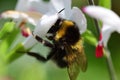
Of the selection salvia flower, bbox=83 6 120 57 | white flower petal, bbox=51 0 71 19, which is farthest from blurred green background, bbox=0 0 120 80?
salvia flower, bbox=83 6 120 57

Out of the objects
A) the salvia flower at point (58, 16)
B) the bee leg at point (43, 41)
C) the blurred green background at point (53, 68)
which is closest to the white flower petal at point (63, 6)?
the salvia flower at point (58, 16)

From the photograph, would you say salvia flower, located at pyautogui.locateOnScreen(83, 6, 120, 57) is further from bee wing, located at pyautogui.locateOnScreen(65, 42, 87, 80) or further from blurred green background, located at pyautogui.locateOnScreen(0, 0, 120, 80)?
blurred green background, located at pyautogui.locateOnScreen(0, 0, 120, 80)

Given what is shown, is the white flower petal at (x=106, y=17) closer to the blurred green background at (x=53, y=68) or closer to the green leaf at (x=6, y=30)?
the green leaf at (x=6, y=30)

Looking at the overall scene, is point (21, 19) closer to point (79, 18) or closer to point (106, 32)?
point (79, 18)

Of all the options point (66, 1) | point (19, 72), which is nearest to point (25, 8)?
point (66, 1)

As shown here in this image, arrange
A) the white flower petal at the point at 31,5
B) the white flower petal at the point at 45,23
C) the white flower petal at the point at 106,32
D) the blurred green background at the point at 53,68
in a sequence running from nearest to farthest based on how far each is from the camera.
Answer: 1. the white flower petal at the point at 106,32
2. the white flower petal at the point at 45,23
3. the white flower petal at the point at 31,5
4. the blurred green background at the point at 53,68

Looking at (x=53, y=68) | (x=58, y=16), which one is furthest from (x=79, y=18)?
(x=53, y=68)
